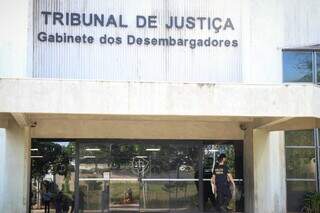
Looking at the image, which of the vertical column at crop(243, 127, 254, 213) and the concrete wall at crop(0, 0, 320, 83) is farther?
the concrete wall at crop(0, 0, 320, 83)

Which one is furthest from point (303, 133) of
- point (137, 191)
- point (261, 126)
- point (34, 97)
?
point (34, 97)

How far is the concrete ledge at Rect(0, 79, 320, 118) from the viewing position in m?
12.0

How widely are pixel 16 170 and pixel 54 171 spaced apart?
164cm

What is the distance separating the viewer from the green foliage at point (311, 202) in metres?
17.0

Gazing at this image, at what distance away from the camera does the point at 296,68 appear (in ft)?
59.5

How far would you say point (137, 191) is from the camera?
57.2 ft

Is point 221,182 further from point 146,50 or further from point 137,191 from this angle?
point 146,50

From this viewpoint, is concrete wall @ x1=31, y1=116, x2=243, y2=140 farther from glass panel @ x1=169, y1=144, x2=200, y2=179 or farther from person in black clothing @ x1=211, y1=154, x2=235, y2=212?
person in black clothing @ x1=211, y1=154, x2=235, y2=212

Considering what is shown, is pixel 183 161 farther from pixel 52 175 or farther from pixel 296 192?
pixel 52 175

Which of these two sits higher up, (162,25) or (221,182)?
(162,25)

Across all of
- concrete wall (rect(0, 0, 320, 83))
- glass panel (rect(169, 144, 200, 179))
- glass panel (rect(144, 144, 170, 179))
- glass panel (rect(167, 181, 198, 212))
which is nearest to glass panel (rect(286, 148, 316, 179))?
concrete wall (rect(0, 0, 320, 83))

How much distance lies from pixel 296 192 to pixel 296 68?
3.88m

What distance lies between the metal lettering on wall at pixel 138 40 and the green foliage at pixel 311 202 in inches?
165

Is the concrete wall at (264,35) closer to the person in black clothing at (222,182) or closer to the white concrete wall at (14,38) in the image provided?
the white concrete wall at (14,38)
